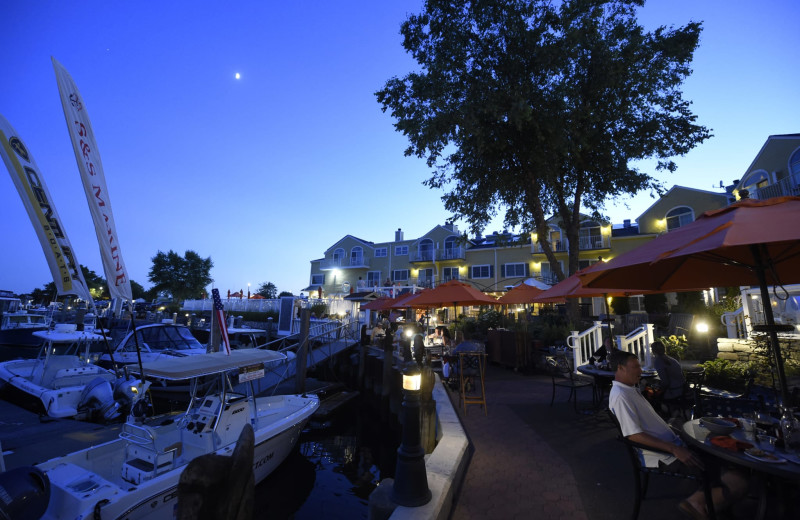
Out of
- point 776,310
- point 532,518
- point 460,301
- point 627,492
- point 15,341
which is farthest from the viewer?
point 15,341

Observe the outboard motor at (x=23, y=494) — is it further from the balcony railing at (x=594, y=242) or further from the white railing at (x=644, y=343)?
the balcony railing at (x=594, y=242)

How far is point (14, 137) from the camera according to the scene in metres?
5.64

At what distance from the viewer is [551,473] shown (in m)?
4.38

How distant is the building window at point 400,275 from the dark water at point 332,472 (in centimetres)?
2849

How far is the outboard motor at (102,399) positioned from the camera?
10.1 m

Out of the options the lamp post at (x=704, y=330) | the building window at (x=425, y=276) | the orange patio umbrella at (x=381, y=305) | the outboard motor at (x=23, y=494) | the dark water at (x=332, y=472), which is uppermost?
the building window at (x=425, y=276)

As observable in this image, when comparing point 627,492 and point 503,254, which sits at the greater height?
point 503,254

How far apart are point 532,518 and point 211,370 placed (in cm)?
491

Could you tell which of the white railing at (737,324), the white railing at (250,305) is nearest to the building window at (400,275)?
the white railing at (250,305)

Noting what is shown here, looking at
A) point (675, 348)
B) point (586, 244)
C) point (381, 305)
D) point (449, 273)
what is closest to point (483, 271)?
point (449, 273)

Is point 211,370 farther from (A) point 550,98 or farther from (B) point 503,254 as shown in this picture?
(B) point 503,254

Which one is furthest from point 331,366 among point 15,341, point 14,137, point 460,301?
point 15,341

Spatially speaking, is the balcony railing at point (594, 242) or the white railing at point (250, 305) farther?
the white railing at point (250, 305)

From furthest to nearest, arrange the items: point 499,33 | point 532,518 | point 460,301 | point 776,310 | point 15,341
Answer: point 15,341 → point 499,33 → point 460,301 → point 776,310 → point 532,518
